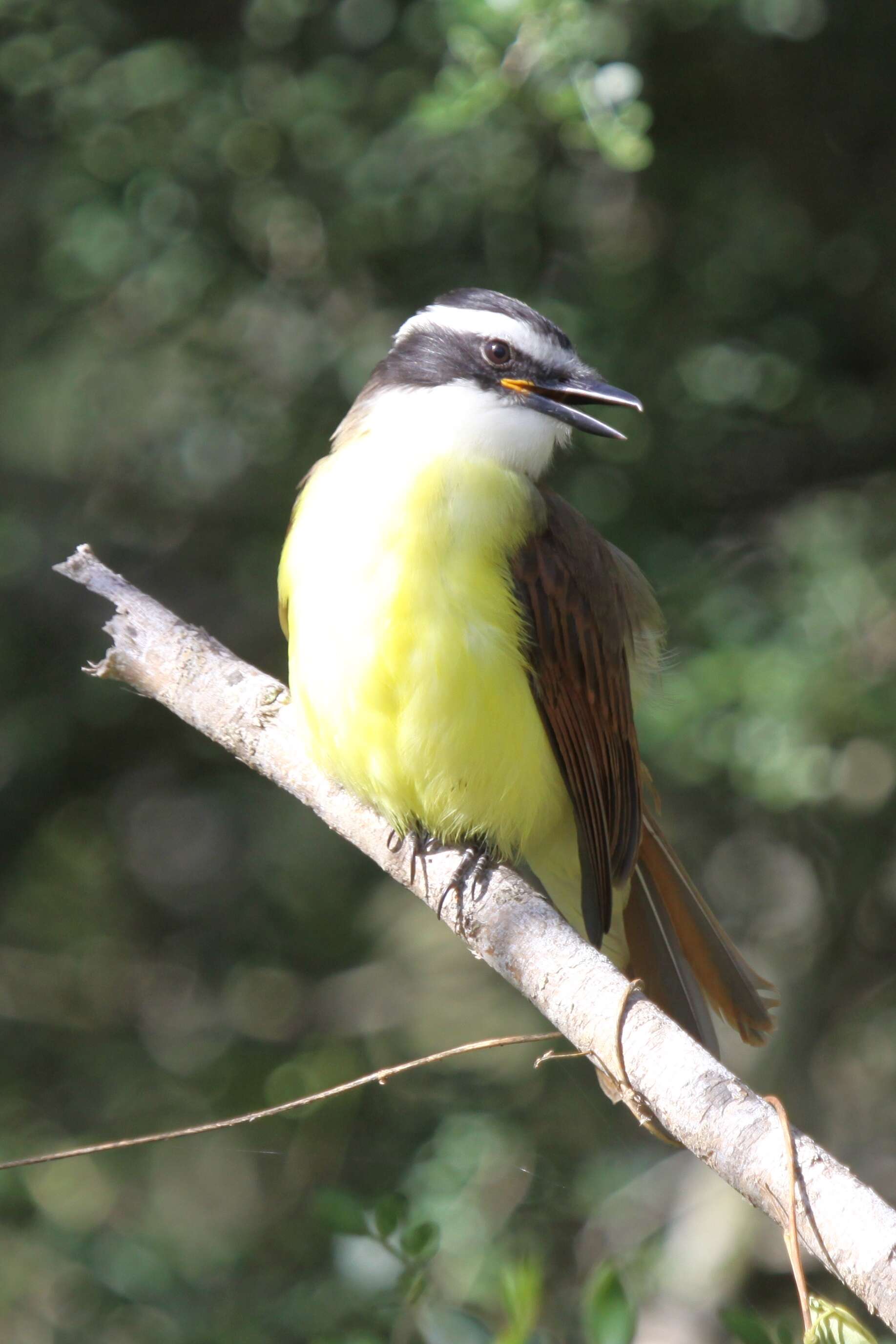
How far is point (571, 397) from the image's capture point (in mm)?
3283

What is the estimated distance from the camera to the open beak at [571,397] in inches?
126

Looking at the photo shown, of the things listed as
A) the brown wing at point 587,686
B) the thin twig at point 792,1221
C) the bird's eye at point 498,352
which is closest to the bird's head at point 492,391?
the bird's eye at point 498,352

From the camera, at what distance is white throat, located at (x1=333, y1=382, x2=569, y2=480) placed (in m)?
3.17

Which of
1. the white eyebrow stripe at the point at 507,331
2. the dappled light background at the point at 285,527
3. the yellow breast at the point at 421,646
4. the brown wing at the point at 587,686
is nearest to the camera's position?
the yellow breast at the point at 421,646

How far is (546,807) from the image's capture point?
10.6 feet

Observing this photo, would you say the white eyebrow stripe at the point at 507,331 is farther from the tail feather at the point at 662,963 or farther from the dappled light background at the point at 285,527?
the tail feather at the point at 662,963

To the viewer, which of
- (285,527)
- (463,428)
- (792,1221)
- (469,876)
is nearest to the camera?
(792,1221)

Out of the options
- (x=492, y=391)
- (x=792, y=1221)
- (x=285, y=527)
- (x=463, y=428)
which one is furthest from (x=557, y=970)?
(x=285, y=527)

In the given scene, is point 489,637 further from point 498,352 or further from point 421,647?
point 498,352

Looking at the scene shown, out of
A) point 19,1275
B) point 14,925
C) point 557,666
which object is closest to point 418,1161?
point 19,1275

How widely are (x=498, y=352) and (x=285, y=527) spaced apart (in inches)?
63.0

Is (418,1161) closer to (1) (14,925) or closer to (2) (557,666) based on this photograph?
(2) (557,666)

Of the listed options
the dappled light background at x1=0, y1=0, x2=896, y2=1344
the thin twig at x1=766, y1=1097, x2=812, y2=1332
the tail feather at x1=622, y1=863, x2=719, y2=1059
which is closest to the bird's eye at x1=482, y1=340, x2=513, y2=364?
the dappled light background at x1=0, y1=0, x2=896, y2=1344

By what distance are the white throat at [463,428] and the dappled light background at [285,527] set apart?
638mm
